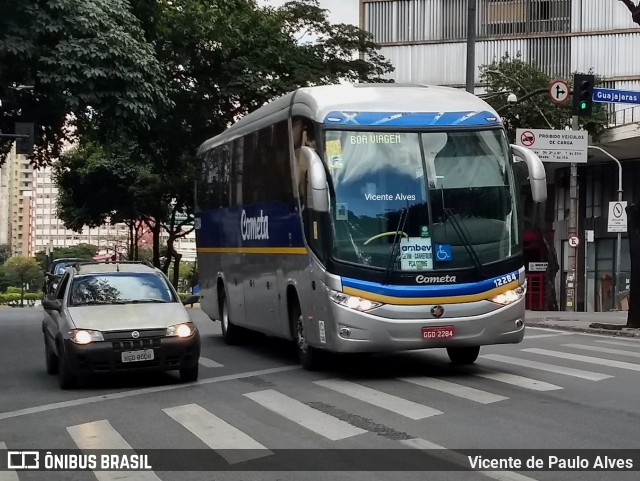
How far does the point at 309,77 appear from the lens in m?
36.0

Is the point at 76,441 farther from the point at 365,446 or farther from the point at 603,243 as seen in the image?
the point at 603,243

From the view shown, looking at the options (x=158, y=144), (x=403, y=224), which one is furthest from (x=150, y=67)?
(x=403, y=224)

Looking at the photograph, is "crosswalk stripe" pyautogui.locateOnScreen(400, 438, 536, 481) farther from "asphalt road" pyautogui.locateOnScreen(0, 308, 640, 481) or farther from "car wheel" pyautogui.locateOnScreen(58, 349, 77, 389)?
"car wheel" pyautogui.locateOnScreen(58, 349, 77, 389)

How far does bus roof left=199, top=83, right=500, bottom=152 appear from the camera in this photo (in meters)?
13.5

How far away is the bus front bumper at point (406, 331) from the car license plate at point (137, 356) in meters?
2.24

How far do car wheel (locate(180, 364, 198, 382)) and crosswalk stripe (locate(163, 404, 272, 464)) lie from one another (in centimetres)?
191

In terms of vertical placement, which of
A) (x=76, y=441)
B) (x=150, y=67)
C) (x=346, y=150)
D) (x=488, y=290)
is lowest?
(x=76, y=441)

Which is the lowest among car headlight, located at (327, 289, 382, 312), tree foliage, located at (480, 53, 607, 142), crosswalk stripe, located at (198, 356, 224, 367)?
crosswalk stripe, located at (198, 356, 224, 367)

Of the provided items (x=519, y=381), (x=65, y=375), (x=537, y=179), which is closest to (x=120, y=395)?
(x=65, y=375)

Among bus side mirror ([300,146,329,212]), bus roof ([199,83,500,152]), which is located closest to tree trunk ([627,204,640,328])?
bus roof ([199,83,500,152])

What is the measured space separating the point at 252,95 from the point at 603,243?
1622cm

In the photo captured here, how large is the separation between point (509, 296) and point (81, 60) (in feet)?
43.9

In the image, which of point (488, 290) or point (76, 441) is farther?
point (488, 290)

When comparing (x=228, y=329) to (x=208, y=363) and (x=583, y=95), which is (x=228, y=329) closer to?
(x=208, y=363)
